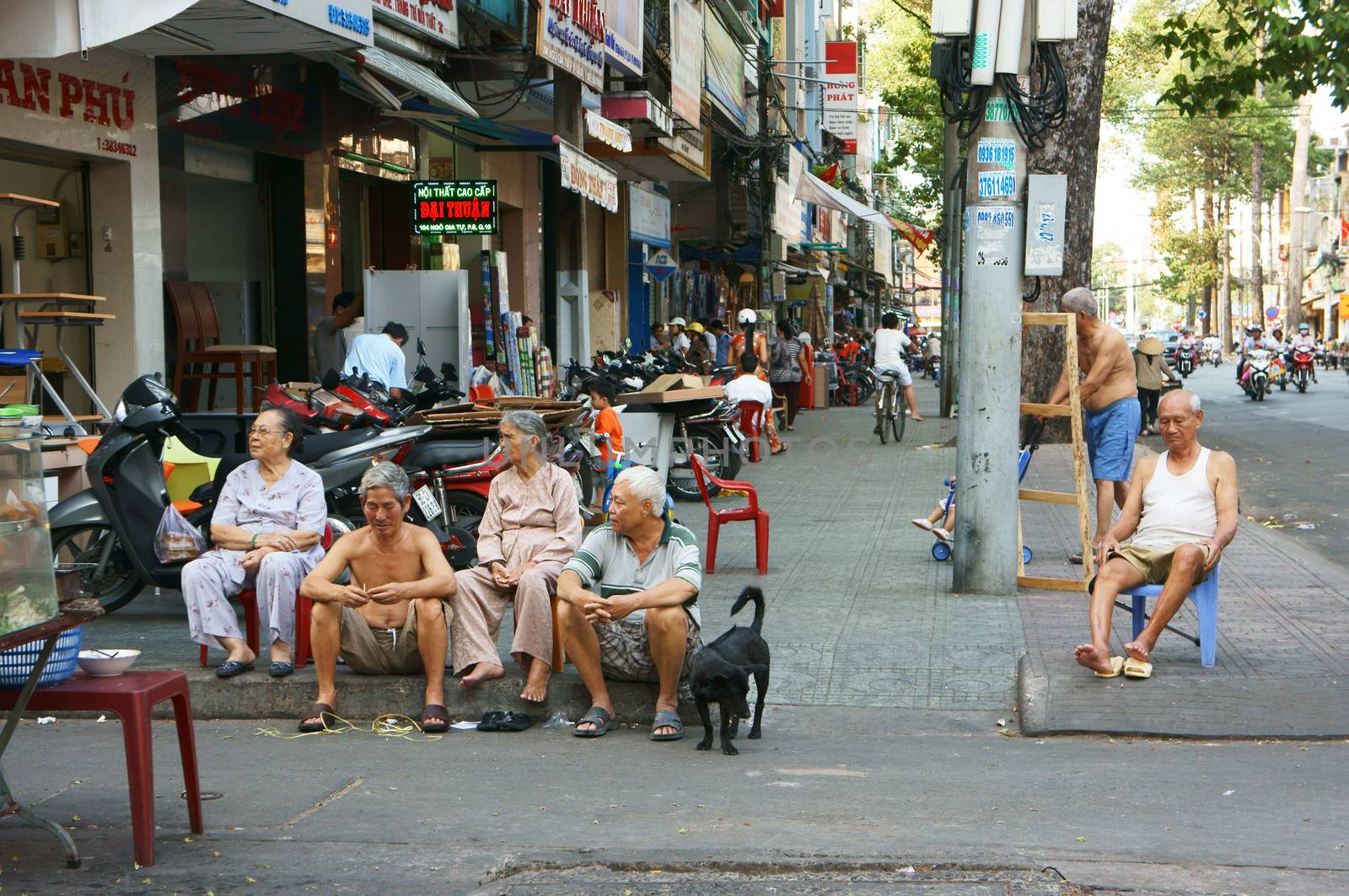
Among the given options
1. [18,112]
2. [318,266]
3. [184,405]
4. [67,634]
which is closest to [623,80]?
[318,266]

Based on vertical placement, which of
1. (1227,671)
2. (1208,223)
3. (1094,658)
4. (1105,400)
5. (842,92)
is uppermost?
(842,92)

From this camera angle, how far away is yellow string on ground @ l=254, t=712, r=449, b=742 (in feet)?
20.5

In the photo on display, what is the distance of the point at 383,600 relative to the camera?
6227 millimetres

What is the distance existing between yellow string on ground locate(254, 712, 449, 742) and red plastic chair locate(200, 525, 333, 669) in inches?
16.5

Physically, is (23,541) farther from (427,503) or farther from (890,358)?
(890,358)

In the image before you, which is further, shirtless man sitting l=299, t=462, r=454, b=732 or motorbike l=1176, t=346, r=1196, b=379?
motorbike l=1176, t=346, r=1196, b=379

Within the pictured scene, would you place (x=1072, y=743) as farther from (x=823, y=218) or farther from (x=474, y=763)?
(x=823, y=218)

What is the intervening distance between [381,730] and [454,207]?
31.3 ft

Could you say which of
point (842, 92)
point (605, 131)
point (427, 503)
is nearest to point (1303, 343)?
point (842, 92)

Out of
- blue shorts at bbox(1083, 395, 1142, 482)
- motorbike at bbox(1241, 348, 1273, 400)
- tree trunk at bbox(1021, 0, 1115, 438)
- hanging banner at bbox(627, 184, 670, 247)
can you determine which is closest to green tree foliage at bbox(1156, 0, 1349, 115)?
tree trunk at bbox(1021, 0, 1115, 438)

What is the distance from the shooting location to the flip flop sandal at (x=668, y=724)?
610 cm

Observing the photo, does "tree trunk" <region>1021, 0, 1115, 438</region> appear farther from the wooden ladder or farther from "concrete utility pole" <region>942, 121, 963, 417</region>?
the wooden ladder

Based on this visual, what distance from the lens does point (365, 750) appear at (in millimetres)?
5992

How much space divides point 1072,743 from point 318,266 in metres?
10.3
